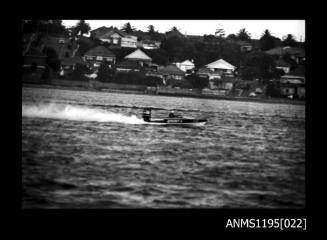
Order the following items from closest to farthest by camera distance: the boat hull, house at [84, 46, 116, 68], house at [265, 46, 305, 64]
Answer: the boat hull
house at [265, 46, 305, 64]
house at [84, 46, 116, 68]

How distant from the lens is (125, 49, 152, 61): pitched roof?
4137cm

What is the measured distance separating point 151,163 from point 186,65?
2858 cm

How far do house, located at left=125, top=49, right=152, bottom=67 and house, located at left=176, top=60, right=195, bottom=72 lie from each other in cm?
214

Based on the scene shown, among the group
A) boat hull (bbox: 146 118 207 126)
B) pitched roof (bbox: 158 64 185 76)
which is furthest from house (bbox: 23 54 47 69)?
boat hull (bbox: 146 118 207 126)

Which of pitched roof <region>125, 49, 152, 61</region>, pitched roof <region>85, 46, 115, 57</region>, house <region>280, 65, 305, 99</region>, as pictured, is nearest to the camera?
house <region>280, 65, 305, 99</region>

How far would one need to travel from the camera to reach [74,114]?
2547cm

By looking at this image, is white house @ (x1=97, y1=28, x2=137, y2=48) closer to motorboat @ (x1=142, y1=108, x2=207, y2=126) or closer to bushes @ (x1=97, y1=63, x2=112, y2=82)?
bushes @ (x1=97, y1=63, x2=112, y2=82)

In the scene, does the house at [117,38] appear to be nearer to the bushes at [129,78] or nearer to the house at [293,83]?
the bushes at [129,78]

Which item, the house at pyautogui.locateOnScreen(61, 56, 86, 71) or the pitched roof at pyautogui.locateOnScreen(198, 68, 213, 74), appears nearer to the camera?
the house at pyautogui.locateOnScreen(61, 56, 86, 71)

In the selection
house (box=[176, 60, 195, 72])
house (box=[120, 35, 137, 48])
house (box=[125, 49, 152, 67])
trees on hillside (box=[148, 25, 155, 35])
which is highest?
trees on hillside (box=[148, 25, 155, 35])

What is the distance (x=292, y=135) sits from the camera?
24.2 m

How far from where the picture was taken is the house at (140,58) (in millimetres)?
41381

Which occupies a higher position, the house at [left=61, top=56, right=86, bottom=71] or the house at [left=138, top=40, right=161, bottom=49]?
the house at [left=138, top=40, right=161, bottom=49]
